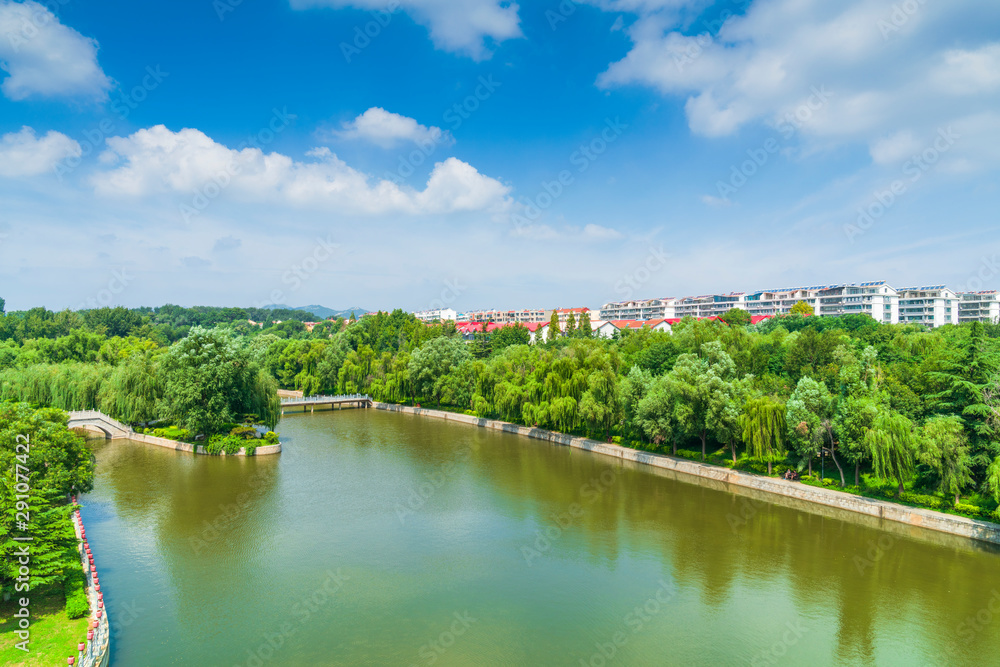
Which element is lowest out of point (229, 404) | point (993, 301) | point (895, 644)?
point (895, 644)

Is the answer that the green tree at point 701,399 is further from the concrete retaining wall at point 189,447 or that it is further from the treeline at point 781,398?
the concrete retaining wall at point 189,447

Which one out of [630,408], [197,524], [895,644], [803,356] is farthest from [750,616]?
[803,356]

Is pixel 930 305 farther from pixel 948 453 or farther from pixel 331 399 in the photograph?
pixel 331 399

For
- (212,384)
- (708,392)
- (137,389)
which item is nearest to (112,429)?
(137,389)

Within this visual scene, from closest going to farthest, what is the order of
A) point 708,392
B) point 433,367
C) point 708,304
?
point 708,392 → point 433,367 → point 708,304

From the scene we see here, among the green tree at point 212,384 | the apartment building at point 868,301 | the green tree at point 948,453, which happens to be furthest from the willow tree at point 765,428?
the apartment building at point 868,301

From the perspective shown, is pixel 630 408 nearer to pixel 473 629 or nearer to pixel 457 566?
pixel 457 566
